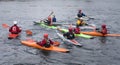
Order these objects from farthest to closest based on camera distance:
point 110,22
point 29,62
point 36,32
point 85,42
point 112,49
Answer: point 110,22 → point 36,32 → point 85,42 → point 112,49 → point 29,62

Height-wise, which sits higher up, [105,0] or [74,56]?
[105,0]

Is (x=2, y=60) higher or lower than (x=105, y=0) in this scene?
lower

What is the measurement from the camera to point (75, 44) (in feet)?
80.3

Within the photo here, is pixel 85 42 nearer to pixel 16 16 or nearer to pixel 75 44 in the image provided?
pixel 75 44

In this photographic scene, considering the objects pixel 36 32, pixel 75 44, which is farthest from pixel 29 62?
pixel 36 32

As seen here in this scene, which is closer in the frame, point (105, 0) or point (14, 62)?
point (14, 62)

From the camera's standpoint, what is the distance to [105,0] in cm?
7519

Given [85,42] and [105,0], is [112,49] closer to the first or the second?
[85,42]

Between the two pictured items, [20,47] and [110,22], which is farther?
[110,22]

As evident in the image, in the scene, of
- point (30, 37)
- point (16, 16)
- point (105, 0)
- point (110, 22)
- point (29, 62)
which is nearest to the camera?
point (29, 62)

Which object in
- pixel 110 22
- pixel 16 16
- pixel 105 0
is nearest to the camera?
pixel 110 22

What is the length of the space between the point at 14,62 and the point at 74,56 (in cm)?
Answer: 497

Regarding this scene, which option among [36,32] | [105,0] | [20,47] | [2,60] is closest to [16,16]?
[36,32]

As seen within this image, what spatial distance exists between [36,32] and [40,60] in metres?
10.1
